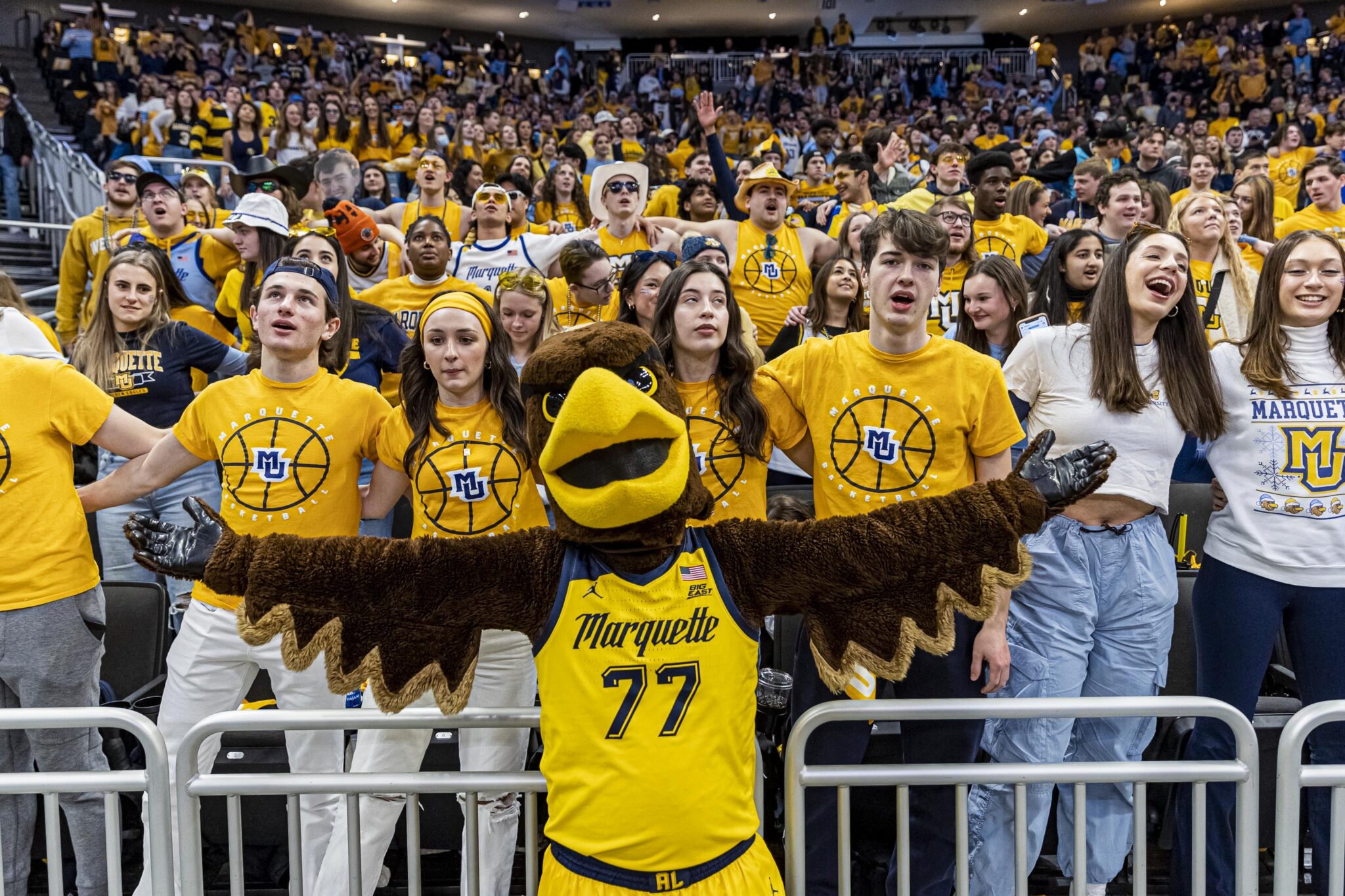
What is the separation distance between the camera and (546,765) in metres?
1.95

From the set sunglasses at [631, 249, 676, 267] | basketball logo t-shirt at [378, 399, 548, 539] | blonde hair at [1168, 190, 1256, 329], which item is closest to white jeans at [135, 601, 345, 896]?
basketball logo t-shirt at [378, 399, 548, 539]

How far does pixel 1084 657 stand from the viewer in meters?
2.87

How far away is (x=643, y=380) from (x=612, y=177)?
4258 mm

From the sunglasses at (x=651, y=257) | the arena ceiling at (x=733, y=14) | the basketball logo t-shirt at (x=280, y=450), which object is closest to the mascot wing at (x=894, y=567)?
the basketball logo t-shirt at (x=280, y=450)

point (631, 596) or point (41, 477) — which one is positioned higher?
point (41, 477)

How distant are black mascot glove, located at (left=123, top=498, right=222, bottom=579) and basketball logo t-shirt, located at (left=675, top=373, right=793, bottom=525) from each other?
1303mm

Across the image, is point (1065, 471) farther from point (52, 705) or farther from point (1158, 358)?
point (52, 705)

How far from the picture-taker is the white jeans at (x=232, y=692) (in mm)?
2871

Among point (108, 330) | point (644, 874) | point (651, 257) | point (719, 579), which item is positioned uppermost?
point (651, 257)

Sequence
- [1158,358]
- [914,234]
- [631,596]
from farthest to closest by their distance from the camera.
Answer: [1158,358] → [914,234] → [631,596]

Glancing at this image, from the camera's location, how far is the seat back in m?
3.81

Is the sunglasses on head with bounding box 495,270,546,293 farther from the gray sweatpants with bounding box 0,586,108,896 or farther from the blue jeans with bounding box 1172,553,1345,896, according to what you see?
the blue jeans with bounding box 1172,553,1345,896

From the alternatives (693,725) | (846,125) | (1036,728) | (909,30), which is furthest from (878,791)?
(909,30)

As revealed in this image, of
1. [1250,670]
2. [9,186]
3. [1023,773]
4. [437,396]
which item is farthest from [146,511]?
[9,186]
